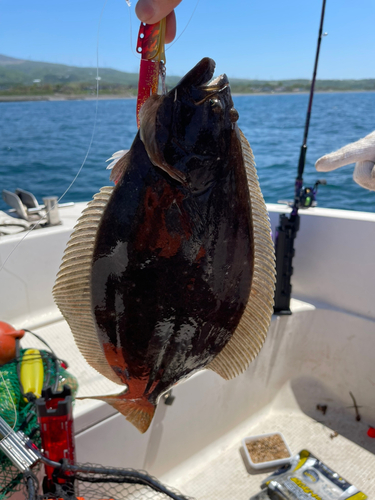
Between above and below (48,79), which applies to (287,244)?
below

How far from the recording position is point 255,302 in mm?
1314

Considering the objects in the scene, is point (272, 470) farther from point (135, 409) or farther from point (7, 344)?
point (135, 409)

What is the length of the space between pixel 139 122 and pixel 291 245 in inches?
115

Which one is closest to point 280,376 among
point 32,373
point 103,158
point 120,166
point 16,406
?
point 32,373

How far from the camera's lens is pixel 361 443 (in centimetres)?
358

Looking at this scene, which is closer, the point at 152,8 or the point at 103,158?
the point at 152,8

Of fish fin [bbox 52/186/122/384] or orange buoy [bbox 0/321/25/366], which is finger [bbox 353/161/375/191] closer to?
fish fin [bbox 52/186/122/384]

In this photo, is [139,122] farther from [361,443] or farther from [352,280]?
[361,443]

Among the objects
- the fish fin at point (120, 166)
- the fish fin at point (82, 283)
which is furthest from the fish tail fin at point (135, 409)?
the fish fin at point (120, 166)

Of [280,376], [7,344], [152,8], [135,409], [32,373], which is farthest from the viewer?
[280,376]

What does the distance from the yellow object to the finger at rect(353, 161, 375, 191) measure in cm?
219

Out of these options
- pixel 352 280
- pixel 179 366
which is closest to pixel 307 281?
pixel 352 280

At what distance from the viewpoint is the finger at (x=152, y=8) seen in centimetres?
99

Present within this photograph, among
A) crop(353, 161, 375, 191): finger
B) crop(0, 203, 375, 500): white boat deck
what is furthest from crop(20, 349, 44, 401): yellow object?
crop(353, 161, 375, 191): finger
